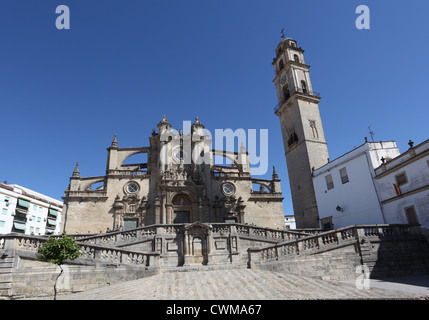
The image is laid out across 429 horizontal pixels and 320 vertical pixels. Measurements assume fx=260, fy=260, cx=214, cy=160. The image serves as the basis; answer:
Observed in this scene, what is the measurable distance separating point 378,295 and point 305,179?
54.7ft

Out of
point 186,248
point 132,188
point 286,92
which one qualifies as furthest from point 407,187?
point 132,188

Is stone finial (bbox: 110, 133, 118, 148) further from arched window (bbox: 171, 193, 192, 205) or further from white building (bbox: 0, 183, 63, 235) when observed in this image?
white building (bbox: 0, 183, 63, 235)

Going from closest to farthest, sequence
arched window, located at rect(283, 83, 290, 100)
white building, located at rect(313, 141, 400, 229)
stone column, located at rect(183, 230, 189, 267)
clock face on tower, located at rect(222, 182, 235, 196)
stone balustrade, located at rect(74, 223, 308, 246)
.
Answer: stone column, located at rect(183, 230, 189, 267), stone balustrade, located at rect(74, 223, 308, 246), white building, located at rect(313, 141, 400, 229), arched window, located at rect(283, 83, 290, 100), clock face on tower, located at rect(222, 182, 235, 196)

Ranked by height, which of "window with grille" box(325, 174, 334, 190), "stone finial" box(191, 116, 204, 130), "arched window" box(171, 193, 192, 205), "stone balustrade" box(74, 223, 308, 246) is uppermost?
"stone finial" box(191, 116, 204, 130)

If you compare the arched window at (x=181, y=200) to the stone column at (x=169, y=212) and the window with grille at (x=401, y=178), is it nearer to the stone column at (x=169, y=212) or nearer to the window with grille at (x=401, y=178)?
the stone column at (x=169, y=212)

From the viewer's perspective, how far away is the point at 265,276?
1016 cm

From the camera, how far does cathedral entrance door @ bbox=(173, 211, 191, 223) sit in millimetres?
26427

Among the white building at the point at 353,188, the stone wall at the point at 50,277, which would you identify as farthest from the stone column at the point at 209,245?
the white building at the point at 353,188

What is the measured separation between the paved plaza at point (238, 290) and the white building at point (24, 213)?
3584cm

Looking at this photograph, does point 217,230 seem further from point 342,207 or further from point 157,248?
point 342,207

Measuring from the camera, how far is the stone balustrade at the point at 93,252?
9.91 meters

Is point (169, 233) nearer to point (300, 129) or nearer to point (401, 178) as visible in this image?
point (401, 178)

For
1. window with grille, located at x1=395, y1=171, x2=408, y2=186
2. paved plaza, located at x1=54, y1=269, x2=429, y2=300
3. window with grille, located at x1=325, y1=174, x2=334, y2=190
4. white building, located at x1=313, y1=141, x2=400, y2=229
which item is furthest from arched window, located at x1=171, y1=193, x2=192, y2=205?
window with grille, located at x1=395, y1=171, x2=408, y2=186
